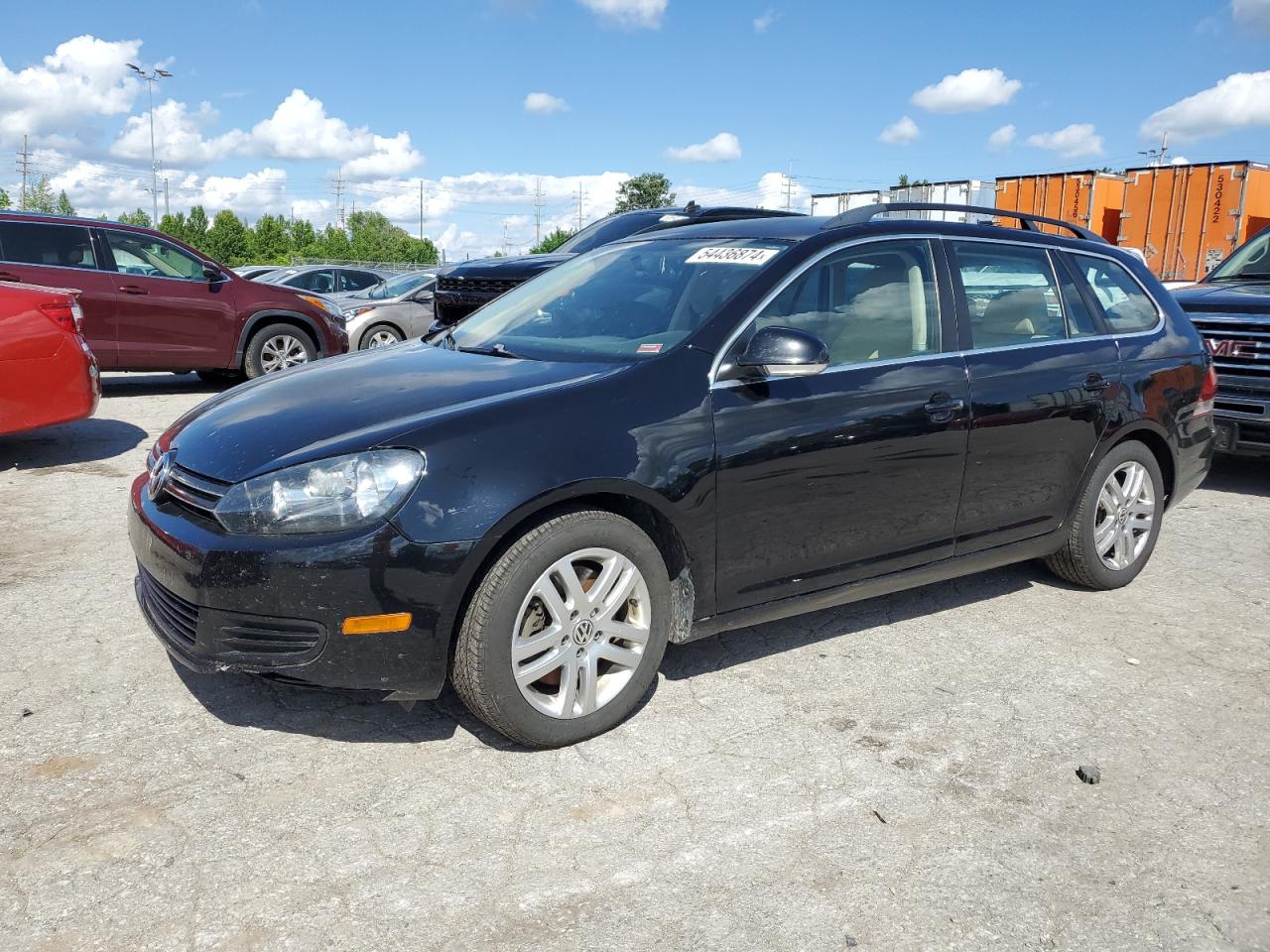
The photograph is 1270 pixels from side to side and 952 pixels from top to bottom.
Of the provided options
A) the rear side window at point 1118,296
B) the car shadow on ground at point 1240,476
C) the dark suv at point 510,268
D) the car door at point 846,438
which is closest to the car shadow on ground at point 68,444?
the dark suv at point 510,268

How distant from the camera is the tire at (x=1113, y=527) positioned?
191 inches

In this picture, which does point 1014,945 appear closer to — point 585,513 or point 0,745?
point 585,513

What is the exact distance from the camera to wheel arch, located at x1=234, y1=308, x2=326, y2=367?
36.7 feet

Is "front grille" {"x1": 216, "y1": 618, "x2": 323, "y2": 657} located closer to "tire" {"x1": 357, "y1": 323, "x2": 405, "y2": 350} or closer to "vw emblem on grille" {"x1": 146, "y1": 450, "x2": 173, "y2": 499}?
"vw emblem on grille" {"x1": 146, "y1": 450, "x2": 173, "y2": 499}

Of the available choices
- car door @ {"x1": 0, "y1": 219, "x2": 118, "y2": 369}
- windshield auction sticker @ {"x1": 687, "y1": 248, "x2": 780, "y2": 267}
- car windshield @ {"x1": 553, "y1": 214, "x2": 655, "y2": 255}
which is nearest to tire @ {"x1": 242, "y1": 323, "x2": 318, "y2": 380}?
car door @ {"x1": 0, "y1": 219, "x2": 118, "y2": 369}

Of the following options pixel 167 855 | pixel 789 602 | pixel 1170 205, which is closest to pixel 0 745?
pixel 167 855

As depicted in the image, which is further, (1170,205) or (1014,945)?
(1170,205)

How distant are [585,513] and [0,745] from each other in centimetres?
195

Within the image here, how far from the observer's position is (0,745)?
326cm

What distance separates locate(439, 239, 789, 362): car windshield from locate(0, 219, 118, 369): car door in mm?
6978

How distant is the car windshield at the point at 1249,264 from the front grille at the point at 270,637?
26.1ft

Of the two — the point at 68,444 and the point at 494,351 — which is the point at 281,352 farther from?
the point at 494,351

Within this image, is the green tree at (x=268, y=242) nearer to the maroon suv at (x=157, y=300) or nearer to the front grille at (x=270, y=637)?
the maroon suv at (x=157, y=300)

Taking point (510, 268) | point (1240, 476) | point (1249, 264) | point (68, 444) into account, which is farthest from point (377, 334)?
point (1240, 476)
